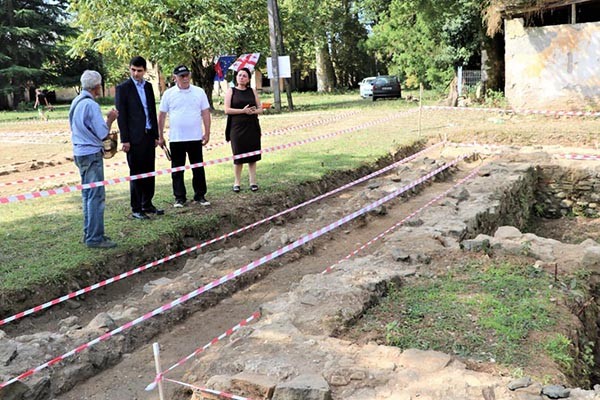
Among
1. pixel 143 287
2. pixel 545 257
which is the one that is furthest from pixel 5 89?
pixel 545 257

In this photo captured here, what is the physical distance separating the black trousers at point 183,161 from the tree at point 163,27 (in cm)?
1288

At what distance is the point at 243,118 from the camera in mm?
8297

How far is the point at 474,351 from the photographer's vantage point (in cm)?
381

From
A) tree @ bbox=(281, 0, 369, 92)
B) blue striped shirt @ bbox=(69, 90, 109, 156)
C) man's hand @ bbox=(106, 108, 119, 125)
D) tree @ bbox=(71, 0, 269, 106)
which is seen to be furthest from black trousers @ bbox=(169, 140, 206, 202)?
tree @ bbox=(281, 0, 369, 92)

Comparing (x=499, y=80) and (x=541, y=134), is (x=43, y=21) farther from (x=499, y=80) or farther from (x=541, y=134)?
(x=541, y=134)

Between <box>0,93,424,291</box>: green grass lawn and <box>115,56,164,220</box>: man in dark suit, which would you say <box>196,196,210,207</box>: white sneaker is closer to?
<box>0,93,424,291</box>: green grass lawn

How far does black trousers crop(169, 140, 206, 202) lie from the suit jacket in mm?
711

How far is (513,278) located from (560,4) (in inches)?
545

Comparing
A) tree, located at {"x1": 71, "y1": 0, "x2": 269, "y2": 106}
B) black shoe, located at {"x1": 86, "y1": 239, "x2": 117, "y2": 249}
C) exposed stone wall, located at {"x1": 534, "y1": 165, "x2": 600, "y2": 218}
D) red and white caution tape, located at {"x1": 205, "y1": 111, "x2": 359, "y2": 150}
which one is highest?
tree, located at {"x1": 71, "y1": 0, "x2": 269, "y2": 106}

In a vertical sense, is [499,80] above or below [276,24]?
below

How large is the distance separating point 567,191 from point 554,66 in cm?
708

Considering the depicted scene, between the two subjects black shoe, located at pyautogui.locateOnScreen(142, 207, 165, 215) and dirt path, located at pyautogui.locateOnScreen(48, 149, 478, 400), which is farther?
black shoe, located at pyautogui.locateOnScreen(142, 207, 165, 215)

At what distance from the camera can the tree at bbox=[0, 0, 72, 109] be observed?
32.6 metres

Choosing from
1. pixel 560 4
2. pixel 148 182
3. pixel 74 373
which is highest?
pixel 560 4
